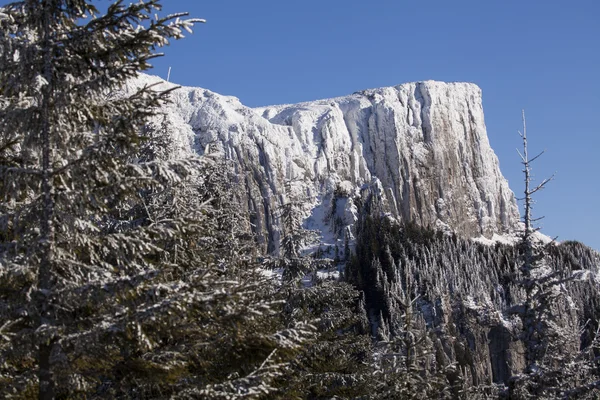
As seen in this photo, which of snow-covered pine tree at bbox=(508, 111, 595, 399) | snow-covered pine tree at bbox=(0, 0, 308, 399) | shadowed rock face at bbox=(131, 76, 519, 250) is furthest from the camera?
shadowed rock face at bbox=(131, 76, 519, 250)

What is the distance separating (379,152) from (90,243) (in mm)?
173847

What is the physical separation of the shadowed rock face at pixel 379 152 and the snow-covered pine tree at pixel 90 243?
13899cm

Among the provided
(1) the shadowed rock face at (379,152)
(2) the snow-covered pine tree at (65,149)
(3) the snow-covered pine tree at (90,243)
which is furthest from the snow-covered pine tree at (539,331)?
(1) the shadowed rock face at (379,152)

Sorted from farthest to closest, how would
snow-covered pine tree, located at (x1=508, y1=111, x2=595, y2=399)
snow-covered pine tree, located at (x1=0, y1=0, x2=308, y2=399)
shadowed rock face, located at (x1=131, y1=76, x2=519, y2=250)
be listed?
shadowed rock face, located at (x1=131, y1=76, x2=519, y2=250) < snow-covered pine tree, located at (x1=508, y1=111, x2=595, y2=399) < snow-covered pine tree, located at (x1=0, y1=0, x2=308, y2=399)

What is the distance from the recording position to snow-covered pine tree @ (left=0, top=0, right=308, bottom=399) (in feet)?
21.7

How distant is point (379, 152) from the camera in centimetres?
17812

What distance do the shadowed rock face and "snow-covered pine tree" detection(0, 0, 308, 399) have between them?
5472 inches

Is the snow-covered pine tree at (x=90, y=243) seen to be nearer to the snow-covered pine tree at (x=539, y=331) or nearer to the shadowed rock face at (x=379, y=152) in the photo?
the snow-covered pine tree at (x=539, y=331)

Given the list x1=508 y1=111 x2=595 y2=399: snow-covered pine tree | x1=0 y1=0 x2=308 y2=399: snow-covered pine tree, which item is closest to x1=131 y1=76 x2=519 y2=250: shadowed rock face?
x1=508 y1=111 x2=595 y2=399: snow-covered pine tree

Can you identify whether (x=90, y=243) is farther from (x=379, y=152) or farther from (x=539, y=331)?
(x=379, y=152)

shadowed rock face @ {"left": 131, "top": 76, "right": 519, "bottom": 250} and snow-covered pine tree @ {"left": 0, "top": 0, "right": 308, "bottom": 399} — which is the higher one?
shadowed rock face @ {"left": 131, "top": 76, "right": 519, "bottom": 250}

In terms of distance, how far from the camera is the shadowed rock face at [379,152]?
151375 millimetres

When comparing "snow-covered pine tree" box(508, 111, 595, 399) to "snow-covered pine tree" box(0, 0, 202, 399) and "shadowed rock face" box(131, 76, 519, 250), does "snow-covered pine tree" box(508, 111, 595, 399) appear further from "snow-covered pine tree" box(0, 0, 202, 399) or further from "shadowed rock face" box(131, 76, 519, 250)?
"shadowed rock face" box(131, 76, 519, 250)

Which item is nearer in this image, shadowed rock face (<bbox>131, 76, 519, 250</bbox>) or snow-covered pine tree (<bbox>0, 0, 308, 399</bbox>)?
snow-covered pine tree (<bbox>0, 0, 308, 399</bbox>)
